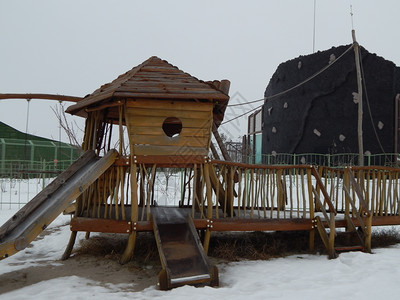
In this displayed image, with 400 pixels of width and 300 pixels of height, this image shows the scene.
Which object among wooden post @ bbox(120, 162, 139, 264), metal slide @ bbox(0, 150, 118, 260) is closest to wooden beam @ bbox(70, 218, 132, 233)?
wooden post @ bbox(120, 162, 139, 264)

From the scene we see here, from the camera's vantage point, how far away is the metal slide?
4641mm

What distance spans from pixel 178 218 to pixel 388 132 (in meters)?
14.1

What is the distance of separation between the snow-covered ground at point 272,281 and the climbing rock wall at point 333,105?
11139mm

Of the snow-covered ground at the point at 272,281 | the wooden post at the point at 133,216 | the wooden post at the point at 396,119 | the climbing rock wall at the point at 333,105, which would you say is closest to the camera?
the snow-covered ground at the point at 272,281

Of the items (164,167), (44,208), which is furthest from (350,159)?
(44,208)

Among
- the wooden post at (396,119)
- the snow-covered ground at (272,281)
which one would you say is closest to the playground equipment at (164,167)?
the snow-covered ground at (272,281)

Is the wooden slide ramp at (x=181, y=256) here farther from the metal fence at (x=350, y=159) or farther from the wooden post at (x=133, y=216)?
the metal fence at (x=350, y=159)

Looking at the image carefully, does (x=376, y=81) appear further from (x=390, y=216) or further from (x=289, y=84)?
(x=390, y=216)

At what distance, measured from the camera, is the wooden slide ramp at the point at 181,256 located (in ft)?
15.1

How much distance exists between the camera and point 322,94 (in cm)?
1855

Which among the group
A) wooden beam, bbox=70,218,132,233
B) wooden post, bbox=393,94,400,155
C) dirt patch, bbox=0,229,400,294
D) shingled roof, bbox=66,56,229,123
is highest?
wooden post, bbox=393,94,400,155

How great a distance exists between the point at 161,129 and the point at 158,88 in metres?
0.72

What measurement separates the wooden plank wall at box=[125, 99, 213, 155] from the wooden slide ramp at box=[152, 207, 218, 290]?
1.25 metres

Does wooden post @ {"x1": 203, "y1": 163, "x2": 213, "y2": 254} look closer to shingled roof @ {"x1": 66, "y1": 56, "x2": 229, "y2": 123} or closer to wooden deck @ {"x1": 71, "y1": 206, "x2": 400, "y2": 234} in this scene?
wooden deck @ {"x1": 71, "y1": 206, "x2": 400, "y2": 234}
